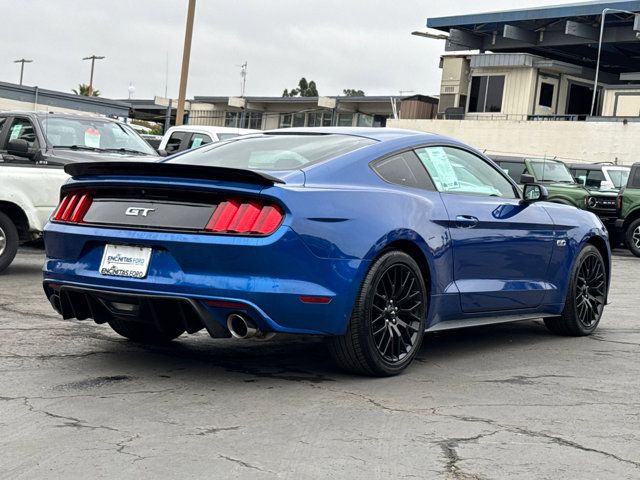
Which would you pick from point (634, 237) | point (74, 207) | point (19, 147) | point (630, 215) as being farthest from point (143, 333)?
point (630, 215)

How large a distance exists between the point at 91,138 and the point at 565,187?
10999 mm

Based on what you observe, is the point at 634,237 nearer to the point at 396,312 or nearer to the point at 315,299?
the point at 396,312

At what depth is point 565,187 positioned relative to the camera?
69.4 ft

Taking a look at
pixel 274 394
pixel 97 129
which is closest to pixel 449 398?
pixel 274 394

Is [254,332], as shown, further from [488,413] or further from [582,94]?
[582,94]

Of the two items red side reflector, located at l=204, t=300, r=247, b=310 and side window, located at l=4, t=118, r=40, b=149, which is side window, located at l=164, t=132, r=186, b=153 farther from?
red side reflector, located at l=204, t=300, r=247, b=310

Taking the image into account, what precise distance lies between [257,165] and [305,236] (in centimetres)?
96

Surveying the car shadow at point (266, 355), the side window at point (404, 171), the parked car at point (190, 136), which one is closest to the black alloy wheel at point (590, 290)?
the car shadow at point (266, 355)

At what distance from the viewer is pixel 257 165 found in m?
6.25

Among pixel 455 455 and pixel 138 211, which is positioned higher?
pixel 138 211

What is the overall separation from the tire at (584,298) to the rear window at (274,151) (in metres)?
2.41

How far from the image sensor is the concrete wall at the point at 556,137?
36.6 metres

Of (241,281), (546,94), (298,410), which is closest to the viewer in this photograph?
(298,410)

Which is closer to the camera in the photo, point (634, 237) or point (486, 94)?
point (634, 237)
